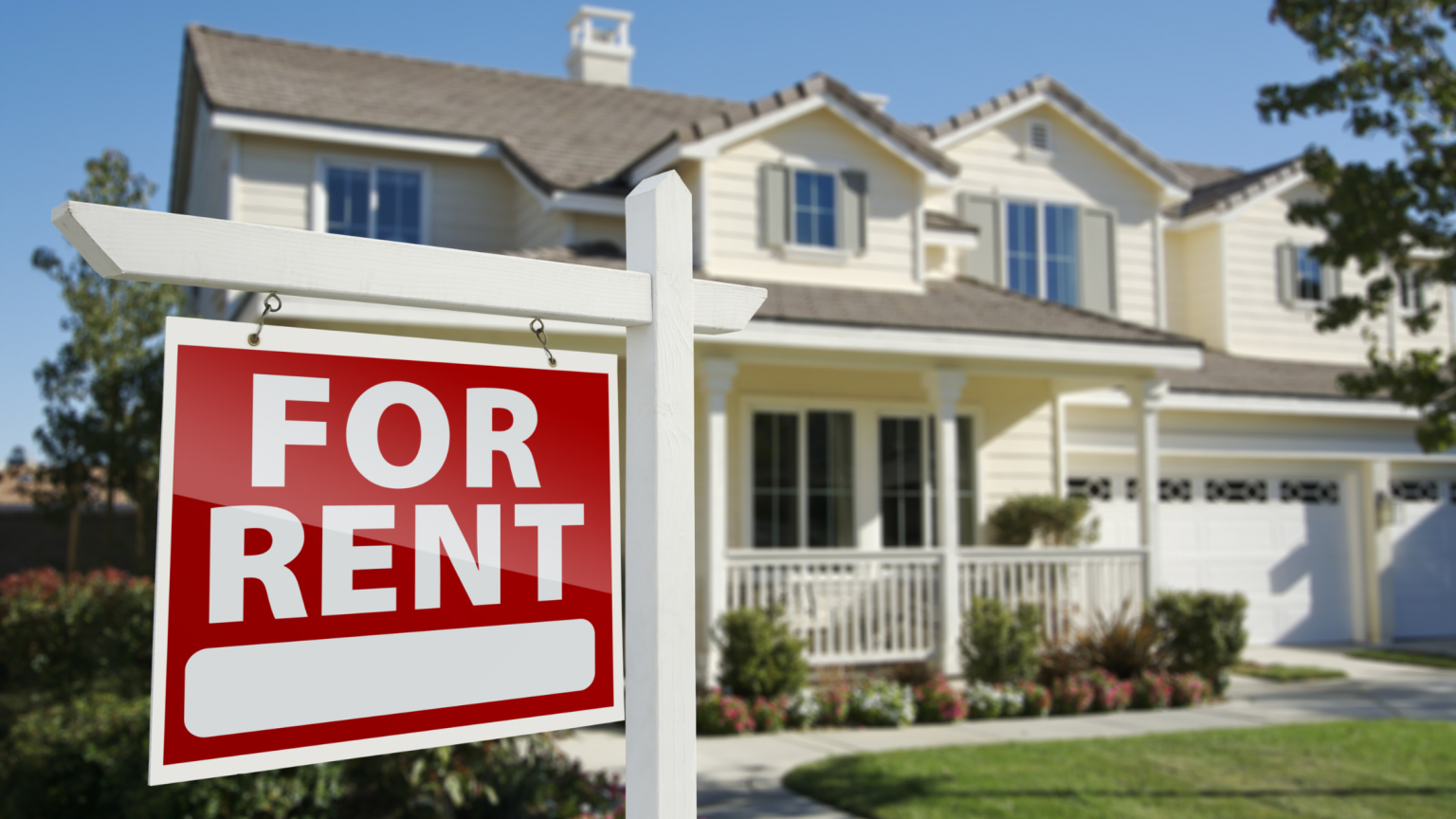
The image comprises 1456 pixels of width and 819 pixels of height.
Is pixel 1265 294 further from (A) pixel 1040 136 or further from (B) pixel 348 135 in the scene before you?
(B) pixel 348 135

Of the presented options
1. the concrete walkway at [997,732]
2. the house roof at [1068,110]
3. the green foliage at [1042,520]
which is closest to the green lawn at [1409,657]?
the concrete walkway at [997,732]

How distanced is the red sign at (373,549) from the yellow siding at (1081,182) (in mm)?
12681

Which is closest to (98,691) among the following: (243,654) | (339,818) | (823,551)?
(339,818)

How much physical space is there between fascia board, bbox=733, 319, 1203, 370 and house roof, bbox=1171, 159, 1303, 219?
5382mm

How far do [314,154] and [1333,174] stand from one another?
1001 cm

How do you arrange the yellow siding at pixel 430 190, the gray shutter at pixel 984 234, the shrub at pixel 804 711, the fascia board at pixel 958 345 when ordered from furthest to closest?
the gray shutter at pixel 984 234 → the yellow siding at pixel 430 190 → the fascia board at pixel 958 345 → the shrub at pixel 804 711

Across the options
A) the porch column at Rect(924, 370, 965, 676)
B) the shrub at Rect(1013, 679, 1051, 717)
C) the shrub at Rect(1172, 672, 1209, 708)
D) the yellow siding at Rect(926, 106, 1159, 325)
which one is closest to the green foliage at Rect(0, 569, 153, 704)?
the porch column at Rect(924, 370, 965, 676)

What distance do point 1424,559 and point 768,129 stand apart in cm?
1115

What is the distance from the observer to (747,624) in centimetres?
976

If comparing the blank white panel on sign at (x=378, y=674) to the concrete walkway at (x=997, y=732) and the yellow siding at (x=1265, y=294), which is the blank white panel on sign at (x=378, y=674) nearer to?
the concrete walkway at (x=997, y=732)

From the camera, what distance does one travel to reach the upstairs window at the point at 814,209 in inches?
463

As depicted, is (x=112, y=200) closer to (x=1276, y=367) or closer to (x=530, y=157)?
(x=530, y=157)

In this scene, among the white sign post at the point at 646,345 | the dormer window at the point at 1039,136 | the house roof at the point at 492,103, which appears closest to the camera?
the white sign post at the point at 646,345

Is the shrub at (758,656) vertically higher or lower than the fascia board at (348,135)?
lower
